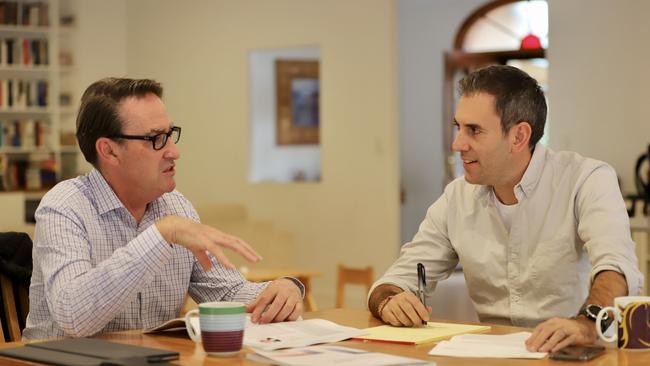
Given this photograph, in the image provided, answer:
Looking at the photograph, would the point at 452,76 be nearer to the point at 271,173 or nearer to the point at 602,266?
the point at 271,173

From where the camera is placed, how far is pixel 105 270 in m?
2.18

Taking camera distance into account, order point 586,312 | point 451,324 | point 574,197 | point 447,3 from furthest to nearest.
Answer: point 447,3 → point 574,197 → point 451,324 → point 586,312

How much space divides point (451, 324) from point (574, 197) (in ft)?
1.96

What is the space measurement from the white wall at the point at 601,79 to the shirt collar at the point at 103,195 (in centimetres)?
615

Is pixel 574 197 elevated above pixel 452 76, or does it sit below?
below

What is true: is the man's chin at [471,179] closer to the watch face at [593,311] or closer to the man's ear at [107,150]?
the watch face at [593,311]

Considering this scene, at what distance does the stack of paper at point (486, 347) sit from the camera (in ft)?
6.38

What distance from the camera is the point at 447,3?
466 inches

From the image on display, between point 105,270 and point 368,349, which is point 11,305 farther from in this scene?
point 368,349

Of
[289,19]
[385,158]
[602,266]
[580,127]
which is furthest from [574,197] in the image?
[289,19]

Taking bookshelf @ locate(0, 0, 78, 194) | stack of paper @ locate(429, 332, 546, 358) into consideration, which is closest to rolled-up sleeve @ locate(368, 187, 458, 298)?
stack of paper @ locate(429, 332, 546, 358)

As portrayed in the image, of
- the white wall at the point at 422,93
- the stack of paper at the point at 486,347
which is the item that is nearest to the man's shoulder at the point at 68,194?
the stack of paper at the point at 486,347

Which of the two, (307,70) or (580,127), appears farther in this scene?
(307,70)

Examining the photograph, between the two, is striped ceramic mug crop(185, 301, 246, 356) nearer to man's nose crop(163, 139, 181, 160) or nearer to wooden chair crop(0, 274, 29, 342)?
man's nose crop(163, 139, 181, 160)
